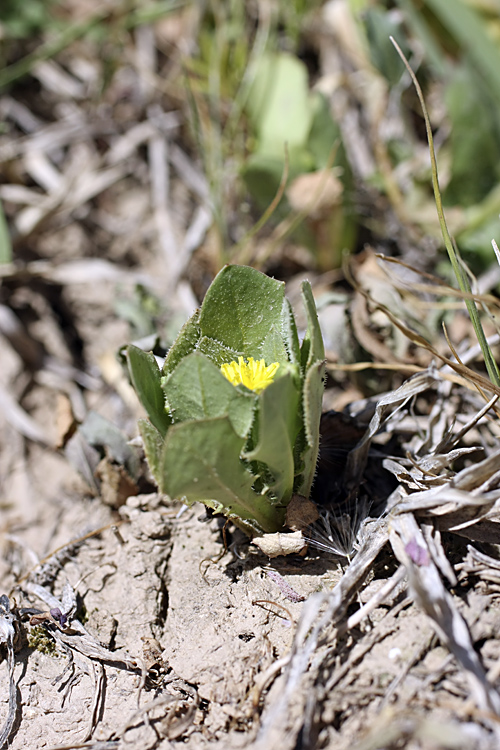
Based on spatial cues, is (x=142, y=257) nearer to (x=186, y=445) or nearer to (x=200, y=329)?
(x=200, y=329)

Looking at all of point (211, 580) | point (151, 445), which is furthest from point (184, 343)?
point (211, 580)

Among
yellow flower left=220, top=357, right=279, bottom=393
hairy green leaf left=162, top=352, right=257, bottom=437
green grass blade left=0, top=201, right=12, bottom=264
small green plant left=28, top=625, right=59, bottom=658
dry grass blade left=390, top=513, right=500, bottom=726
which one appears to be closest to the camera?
dry grass blade left=390, top=513, right=500, bottom=726

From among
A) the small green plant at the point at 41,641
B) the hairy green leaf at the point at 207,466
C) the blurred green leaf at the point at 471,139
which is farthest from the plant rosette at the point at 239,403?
the blurred green leaf at the point at 471,139

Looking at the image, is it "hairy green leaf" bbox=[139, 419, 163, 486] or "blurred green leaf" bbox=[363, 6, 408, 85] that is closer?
"hairy green leaf" bbox=[139, 419, 163, 486]

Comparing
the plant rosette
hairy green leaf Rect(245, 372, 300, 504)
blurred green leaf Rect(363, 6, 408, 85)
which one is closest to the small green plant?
the plant rosette

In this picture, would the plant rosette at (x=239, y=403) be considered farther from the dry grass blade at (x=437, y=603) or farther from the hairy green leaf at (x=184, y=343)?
the dry grass blade at (x=437, y=603)

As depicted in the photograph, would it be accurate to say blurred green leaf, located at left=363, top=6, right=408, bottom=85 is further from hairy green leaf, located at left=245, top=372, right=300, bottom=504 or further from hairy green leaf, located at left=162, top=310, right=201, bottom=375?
hairy green leaf, located at left=245, top=372, right=300, bottom=504

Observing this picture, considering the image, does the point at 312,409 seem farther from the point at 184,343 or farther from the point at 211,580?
the point at 211,580

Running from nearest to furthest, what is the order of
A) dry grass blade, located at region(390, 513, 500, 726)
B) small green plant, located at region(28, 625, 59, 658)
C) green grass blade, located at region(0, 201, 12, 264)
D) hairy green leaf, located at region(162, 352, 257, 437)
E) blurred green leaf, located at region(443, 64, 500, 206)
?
dry grass blade, located at region(390, 513, 500, 726) → hairy green leaf, located at region(162, 352, 257, 437) → small green plant, located at region(28, 625, 59, 658) → blurred green leaf, located at region(443, 64, 500, 206) → green grass blade, located at region(0, 201, 12, 264)
